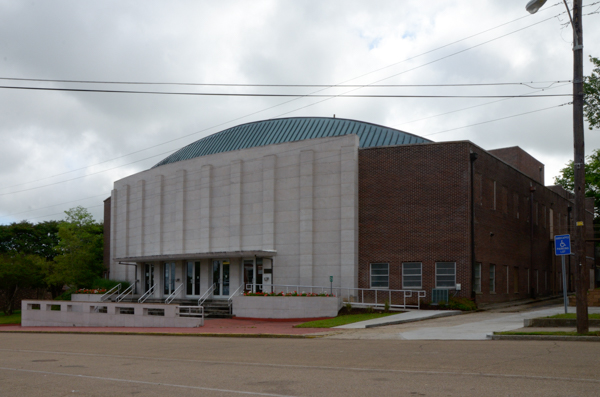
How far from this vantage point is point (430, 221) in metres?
30.2

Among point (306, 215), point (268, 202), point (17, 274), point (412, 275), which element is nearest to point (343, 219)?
point (306, 215)

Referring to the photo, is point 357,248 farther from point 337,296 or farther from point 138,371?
point 138,371

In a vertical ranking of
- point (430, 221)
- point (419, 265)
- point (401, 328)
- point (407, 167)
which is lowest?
point (401, 328)

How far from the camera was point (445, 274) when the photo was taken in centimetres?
2970

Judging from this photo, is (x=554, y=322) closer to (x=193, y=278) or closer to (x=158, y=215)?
(x=193, y=278)

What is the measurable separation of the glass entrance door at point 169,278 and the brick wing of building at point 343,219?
75mm

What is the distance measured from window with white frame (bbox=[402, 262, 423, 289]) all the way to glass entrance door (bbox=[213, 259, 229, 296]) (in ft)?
39.0

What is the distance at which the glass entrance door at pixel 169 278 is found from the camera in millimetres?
40969

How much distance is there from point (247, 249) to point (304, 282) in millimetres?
4920

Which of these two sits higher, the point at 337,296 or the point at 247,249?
the point at 247,249

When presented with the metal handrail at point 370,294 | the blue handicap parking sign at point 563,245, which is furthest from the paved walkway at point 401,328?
the blue handicap parking sign at point 563,245

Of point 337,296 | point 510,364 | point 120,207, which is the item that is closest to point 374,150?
point 337,296

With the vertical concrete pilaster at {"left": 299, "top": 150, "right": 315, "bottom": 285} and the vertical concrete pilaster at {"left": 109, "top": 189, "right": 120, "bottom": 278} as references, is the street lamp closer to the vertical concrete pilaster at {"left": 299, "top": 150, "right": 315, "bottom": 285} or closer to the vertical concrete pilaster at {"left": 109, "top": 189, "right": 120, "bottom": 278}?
the vertical concrete pilaster at {"left": 299, "top": 150, "right": 315, "bottom": 285}

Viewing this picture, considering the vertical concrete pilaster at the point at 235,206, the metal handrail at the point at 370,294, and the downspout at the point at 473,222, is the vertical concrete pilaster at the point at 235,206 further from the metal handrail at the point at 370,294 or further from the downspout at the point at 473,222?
the downspout at the point at 473,222
